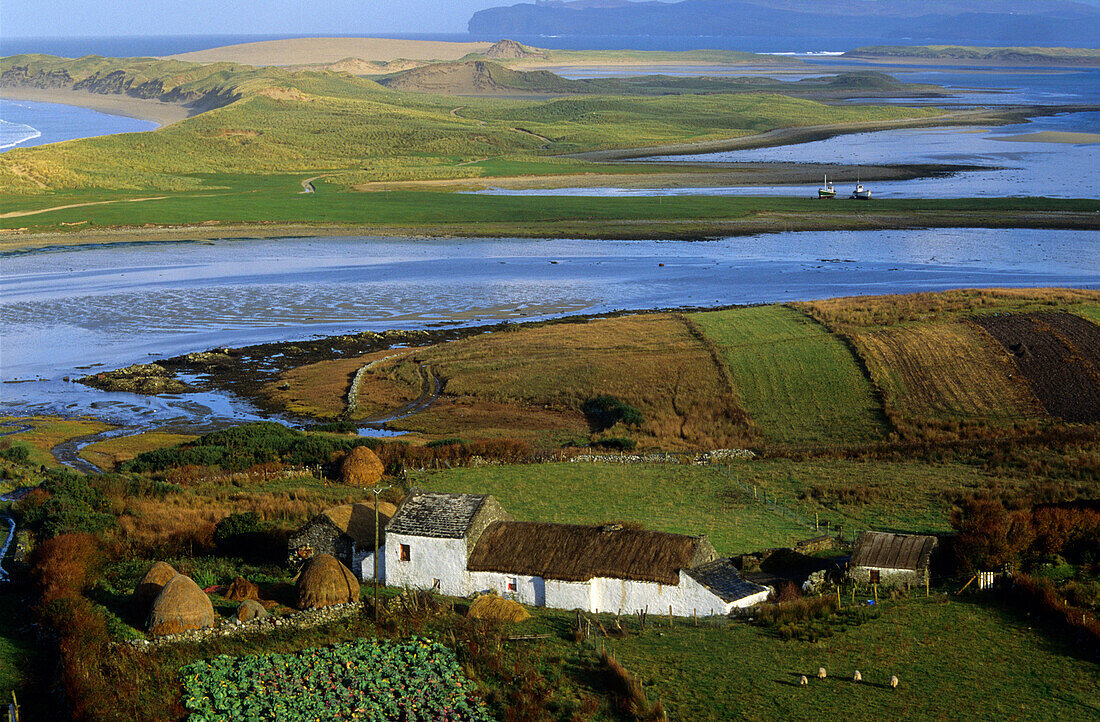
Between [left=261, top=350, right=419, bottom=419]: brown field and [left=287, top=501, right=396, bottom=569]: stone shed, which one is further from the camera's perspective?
[left=261, top=350, right=419, bottom=419]: brown field

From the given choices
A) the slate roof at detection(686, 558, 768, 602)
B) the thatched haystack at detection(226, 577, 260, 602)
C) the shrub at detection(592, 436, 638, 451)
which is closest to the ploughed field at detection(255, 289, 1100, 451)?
the shrub at detection(592, 436, 638, 451)

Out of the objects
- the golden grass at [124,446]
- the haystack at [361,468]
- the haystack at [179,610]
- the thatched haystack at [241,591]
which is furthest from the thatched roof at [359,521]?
the golden grass at [124,446]

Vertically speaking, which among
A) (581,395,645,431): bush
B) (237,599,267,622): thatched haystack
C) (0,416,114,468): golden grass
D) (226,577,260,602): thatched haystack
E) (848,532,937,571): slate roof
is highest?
(848,532,937,571): slate roof

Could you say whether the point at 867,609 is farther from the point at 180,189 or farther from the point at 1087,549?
the point at 180,189

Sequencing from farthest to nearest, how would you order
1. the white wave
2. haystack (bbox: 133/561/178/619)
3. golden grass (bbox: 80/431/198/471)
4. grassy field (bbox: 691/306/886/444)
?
the white wave < grassy field (bbox: 691/306/886/444) < golden grass (bbox: 80/431/198/471) < haystack (bbox: 133/561/178/619)

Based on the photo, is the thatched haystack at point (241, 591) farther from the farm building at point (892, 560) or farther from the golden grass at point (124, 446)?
the golden grass at point (124, 446)

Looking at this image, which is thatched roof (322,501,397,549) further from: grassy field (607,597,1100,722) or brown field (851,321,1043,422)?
brown field (851,321,1043,422)

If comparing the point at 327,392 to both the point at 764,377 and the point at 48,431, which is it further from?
the point at 764,377
